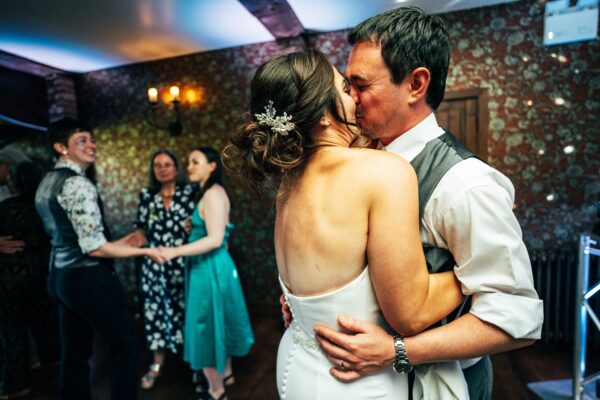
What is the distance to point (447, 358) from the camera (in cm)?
78

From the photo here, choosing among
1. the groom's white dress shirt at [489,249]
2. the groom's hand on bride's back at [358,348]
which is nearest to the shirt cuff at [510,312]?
the groom's white dress shirt at [489,249]

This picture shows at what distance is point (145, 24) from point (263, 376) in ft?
11.2

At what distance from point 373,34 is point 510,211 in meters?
0.55

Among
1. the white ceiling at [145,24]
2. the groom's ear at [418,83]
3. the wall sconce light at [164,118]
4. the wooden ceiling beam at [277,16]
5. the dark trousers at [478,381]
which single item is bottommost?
the dark trousers at [478,381]

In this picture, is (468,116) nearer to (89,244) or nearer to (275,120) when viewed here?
(275,120)

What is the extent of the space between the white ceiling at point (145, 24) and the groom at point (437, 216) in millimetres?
2464

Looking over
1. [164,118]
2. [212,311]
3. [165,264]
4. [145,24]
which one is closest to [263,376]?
[212,311]

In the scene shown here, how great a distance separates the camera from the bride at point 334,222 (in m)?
0.73

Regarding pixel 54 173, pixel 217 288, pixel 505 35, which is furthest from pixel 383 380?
pixel 505 35

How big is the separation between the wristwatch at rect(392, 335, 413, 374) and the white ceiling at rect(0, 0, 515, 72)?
9.77ft

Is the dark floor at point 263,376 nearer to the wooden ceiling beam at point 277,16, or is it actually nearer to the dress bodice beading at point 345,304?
the dress bodice beading at point 345,304

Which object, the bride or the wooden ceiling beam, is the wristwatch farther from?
the wooden ceiling beam

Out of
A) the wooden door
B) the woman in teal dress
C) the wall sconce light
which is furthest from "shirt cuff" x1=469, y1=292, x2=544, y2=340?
the wall sconce light

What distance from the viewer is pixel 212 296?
233 cm
